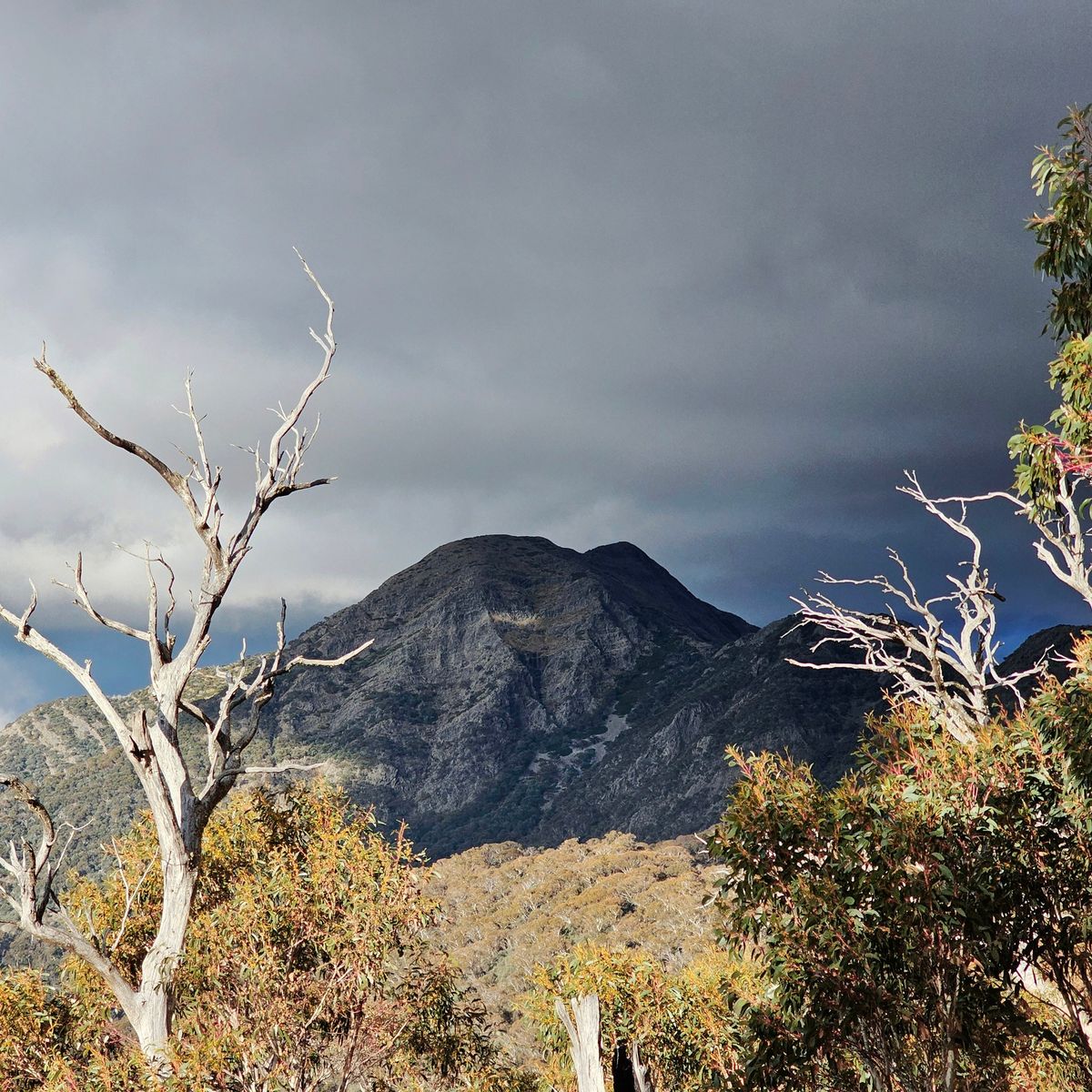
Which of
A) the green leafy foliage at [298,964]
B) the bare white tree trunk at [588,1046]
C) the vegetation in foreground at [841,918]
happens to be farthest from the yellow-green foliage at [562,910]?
the bare white tree trunk at [588,1046]

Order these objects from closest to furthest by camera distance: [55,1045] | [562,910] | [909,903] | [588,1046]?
[909,903]
[588,1046]
[55,1045]
[562,910]

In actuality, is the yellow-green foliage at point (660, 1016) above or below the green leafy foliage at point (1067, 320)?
below

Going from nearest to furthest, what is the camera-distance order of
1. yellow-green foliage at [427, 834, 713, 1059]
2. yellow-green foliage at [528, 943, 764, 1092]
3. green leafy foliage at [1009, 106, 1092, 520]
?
green leafy foliage at [1009, 106, 1092, 520]
yellow-green foliage at [528, 943, 764, 1092]
yellow-green foliage at [427, 834, 713, 1059]

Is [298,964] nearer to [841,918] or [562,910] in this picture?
[841,918]

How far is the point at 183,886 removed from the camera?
487 inches

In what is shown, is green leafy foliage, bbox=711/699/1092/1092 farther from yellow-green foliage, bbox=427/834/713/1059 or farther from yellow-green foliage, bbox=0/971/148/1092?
yellow-green foliage, bbox=427/834/713/1059

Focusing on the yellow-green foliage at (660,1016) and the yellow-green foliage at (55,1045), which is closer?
the yellow-green foliage at (55,1045)

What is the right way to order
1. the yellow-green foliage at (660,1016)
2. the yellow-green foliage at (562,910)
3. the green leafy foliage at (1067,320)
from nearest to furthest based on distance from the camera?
the green leafy foliage at (1067,320) → the yellow-green foliage at (660,1016) → the yellow-green foliage at (562,910)

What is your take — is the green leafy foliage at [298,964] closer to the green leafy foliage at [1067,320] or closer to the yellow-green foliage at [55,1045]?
the yellow-green foliage at [55,1045]

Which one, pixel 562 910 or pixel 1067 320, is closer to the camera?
pixel 1067 320

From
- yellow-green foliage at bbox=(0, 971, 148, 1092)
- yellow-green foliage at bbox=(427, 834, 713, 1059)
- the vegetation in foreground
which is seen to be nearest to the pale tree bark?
the vegetation in foreground

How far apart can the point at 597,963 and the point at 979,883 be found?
43.5 feet

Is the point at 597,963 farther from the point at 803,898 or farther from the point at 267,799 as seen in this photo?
the point at 803,898

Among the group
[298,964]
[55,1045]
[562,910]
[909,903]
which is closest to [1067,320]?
[909,903]
